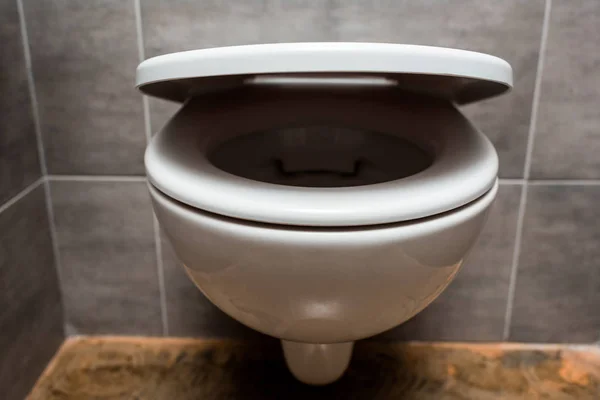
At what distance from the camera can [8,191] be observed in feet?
2.55

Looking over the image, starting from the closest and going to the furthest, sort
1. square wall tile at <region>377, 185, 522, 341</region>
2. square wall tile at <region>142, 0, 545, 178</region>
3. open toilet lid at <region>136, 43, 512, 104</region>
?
open toilet lid at <region>136, 43, 512, 104</region>
square wall tile at <region>142, 0, 545, 178</region>
square wall tile at <region>377, 185, 522, 341</region>

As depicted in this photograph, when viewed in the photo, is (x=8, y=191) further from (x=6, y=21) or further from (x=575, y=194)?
(x=575, y=194)

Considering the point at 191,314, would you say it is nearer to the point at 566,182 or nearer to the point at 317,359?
the point at 317,359

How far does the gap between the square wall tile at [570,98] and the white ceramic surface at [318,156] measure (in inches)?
10.2

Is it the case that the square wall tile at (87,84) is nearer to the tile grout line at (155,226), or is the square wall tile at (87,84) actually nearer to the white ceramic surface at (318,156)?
the tile grout line at (155,226)

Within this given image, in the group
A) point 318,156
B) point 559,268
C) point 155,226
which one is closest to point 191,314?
point 155,226

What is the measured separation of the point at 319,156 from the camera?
2.41 ft

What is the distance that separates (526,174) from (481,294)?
0.74 feet

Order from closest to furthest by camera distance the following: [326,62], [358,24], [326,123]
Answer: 1. [326,62]
2. [326,123]
3. [358,24]

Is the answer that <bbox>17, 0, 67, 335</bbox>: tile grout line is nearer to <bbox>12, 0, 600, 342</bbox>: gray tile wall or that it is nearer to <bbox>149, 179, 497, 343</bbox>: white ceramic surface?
<bbox>12, 0, 600, 342</bbox>: gray tile wall

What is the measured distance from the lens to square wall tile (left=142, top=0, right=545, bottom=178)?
804 mm

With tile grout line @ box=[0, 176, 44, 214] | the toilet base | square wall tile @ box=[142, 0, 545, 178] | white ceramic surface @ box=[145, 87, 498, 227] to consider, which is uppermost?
square wall tile @ box=[142, 0, 545, 178]

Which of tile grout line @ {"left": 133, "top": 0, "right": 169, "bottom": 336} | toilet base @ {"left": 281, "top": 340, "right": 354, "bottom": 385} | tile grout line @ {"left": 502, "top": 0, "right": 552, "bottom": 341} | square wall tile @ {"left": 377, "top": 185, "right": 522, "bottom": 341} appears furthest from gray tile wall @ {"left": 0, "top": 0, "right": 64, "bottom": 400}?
tile grout line @ {"left": 502, "top": 0, "right": 552, "bottom": 341}

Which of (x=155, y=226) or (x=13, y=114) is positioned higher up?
(x=13, y=114)
